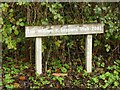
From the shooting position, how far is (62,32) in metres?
5.38

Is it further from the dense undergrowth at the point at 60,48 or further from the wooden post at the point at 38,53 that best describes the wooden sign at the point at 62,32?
the dense undergrowth at the point at 60,48

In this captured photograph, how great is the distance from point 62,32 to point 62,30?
3 cm

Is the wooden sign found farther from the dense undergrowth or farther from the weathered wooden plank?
the dense undergrowth

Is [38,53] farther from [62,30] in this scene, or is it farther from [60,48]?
[60,48]

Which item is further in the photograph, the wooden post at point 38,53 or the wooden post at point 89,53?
the wooden post at point 89,53

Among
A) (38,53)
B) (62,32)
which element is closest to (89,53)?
(62,32)

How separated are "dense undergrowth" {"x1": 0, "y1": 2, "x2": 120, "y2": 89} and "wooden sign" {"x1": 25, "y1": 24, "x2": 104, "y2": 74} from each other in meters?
0.14

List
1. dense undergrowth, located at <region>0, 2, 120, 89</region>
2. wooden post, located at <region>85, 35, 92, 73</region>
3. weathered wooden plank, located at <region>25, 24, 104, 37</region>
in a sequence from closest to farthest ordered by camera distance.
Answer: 1. weathered wooden plank, located at <region>25, 24, 104, 37</region>
2. dense undergrowth, located at <region>0, 2, 120, 89</region>
3. wooden post, located at <region>85, 35, 92, 73</region>

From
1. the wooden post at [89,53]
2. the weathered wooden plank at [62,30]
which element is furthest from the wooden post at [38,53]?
the wooden post at [89,53]

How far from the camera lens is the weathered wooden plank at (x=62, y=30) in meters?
5.21

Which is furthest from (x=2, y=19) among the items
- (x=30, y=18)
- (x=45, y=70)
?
(x=45, y=70)

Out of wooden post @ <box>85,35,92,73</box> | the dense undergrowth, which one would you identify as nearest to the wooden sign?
wooden post @ <box>85,35,92,73</box>

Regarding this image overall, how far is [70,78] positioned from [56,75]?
0.68 feet

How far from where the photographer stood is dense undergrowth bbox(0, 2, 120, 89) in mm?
5340
